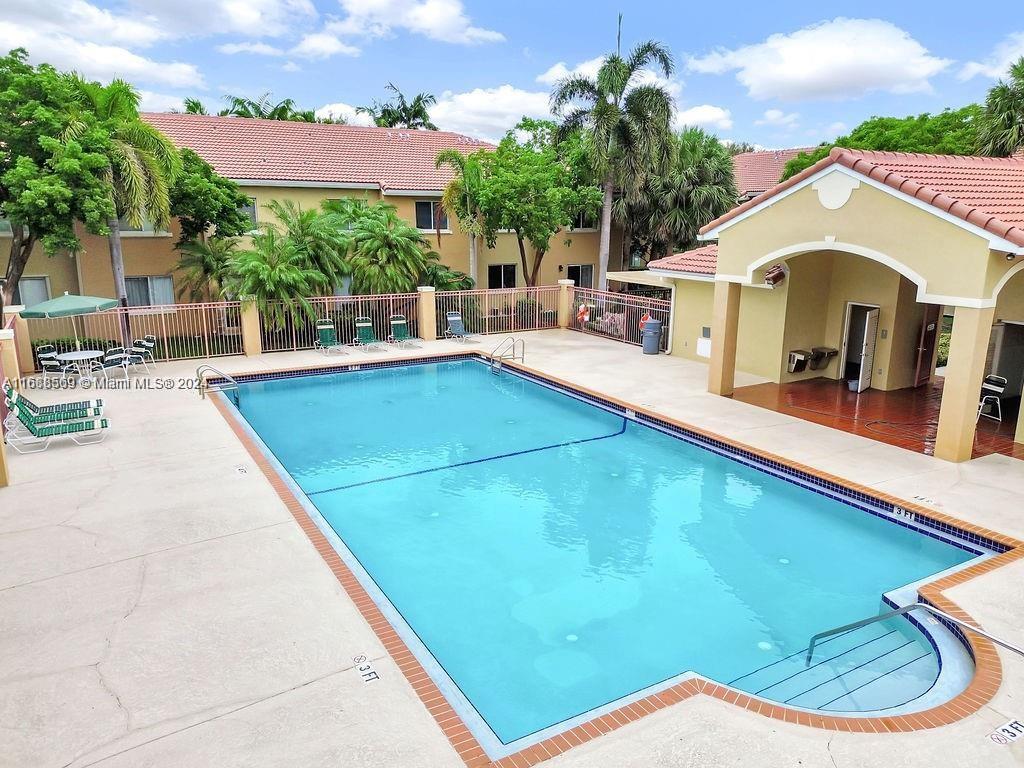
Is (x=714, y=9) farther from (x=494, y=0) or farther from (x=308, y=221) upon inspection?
(x=308, y=221)

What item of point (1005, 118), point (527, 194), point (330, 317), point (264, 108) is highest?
point (264, 108)

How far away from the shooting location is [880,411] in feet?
46.0

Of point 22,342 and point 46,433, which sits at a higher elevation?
point 22,342

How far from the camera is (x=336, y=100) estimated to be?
50.1 m

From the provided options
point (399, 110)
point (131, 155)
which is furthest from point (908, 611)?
point (399, 110)

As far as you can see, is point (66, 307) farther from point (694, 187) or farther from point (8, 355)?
point (694, 187)

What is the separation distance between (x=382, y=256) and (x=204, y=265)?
542cm

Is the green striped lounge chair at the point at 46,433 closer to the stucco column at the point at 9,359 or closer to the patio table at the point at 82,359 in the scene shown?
the stucco column at the point at 9,359

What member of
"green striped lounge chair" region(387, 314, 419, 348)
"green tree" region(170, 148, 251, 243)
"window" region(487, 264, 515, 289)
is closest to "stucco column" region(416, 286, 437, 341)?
"green striped lounge chair" region(387, 314, 419, 348)

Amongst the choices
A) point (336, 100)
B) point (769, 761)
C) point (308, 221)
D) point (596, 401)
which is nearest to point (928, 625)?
point (769, 761)

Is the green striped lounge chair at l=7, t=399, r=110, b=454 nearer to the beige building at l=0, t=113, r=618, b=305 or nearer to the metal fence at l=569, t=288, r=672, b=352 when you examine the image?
the beige building at l=0, t=113, r=618, b=305

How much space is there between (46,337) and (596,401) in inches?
574

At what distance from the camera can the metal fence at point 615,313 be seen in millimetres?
20406

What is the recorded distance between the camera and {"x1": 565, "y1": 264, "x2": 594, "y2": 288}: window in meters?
31.0
